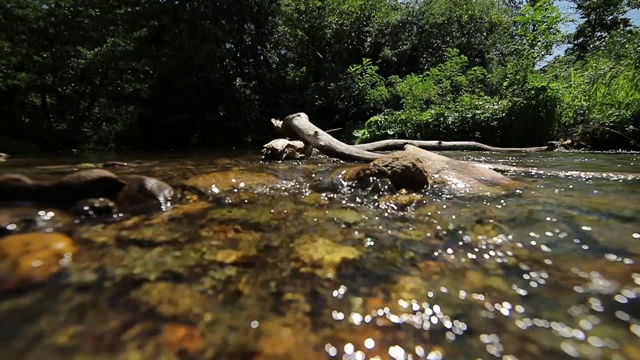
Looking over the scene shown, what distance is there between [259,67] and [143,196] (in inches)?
755

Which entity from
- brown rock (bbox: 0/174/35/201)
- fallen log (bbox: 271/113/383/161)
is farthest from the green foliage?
brown rock (bbox: 0/174/35/201)

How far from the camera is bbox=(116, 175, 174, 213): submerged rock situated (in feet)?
11.2

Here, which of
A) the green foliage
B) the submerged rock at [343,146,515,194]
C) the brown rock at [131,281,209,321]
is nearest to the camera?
the brown rock at [131,281,209,321]

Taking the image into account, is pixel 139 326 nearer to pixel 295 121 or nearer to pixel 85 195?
pixel 85 195

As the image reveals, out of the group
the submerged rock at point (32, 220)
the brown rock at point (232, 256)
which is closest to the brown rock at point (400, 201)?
the brown rock at point (232, 256)

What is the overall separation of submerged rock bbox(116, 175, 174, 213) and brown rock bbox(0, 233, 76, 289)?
2.66 ft

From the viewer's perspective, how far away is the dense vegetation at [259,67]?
1259 centimetres

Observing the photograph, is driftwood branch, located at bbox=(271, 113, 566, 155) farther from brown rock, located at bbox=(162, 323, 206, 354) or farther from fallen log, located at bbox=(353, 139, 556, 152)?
brown rock, located at bbox=(162, 323, 206, 354)

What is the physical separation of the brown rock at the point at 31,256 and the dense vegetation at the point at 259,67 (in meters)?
11.1

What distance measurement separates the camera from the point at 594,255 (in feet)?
7.47

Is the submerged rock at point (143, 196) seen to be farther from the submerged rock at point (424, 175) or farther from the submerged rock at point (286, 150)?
the submerged rock at point (286, 150)

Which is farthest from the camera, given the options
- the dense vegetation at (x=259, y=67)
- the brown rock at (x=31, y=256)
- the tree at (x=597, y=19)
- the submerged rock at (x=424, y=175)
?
the tree at (x=597, y=19)

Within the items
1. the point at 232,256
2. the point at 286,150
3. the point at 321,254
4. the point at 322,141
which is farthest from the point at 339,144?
the point at 232,256

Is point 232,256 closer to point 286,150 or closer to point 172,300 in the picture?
point 172,300
